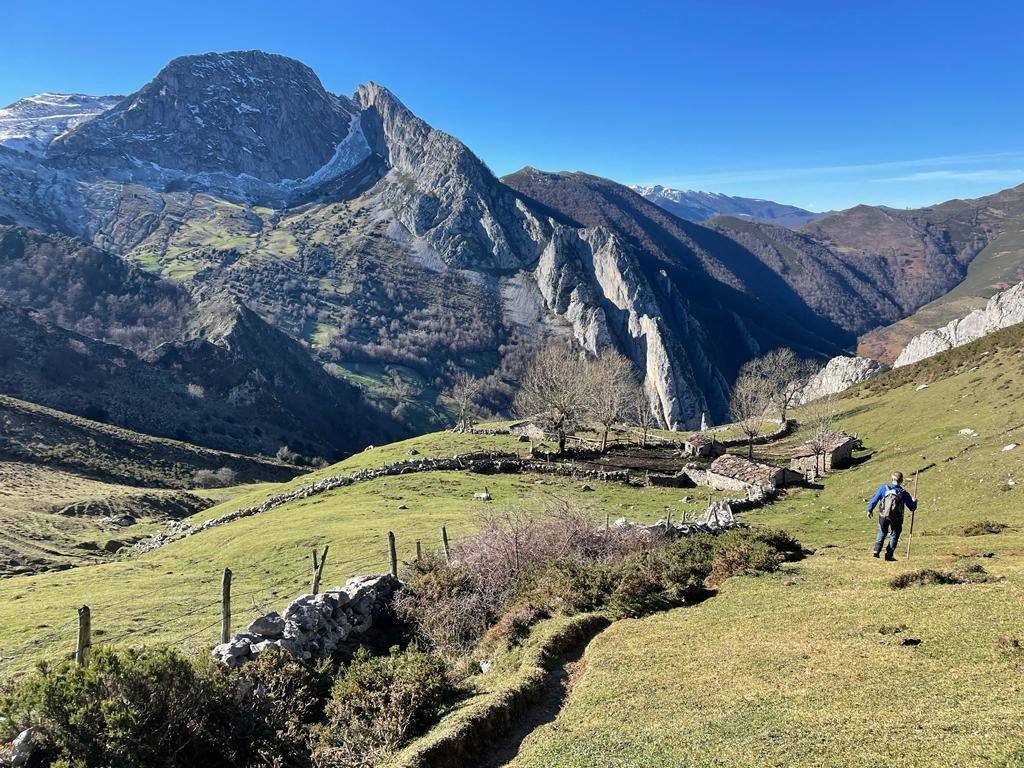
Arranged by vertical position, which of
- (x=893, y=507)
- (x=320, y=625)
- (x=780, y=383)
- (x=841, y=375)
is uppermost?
(x=841, y=375)

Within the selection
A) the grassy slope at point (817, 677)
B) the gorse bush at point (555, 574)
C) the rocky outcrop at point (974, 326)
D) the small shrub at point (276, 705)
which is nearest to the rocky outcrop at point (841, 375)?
the rocky outcrop at point (974, 326)

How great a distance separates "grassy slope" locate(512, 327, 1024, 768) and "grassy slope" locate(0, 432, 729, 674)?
14415mm

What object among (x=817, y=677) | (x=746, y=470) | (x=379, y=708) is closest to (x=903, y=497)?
(x=817, y=677)

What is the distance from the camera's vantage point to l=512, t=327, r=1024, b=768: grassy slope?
8.67 meters

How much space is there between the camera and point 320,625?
1781 cm

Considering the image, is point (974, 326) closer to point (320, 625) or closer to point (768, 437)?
point (768, 437)

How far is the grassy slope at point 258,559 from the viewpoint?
23.8 metres

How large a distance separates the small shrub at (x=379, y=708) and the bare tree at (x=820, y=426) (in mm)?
44319

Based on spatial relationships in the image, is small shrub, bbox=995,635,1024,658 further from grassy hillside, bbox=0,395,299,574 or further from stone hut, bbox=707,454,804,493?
grassy hillside, bbox=0,395,299,574

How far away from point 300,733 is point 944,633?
13719mm

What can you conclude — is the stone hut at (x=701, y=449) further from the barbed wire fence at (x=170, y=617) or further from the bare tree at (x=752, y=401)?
the barbed wire fence at (x=170, y=617)

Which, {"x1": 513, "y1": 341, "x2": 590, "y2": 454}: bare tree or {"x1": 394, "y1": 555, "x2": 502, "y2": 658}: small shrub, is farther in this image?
{"x1": 513, "y1": 341, "x2": 590, "y2": 454}: bare tree

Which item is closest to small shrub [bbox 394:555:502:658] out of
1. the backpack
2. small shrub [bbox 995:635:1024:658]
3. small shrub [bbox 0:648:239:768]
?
small shrub [bbox 0:648:239:768]

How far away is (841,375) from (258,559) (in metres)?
134
